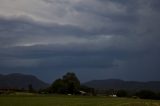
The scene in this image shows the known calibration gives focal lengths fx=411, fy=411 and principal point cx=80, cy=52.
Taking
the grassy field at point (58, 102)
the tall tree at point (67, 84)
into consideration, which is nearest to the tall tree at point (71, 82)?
the tall tree at point (67, 84)

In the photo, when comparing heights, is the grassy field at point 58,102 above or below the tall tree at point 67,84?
below

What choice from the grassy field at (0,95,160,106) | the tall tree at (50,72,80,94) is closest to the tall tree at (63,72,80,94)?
the tall tree at (50,72,80,94)

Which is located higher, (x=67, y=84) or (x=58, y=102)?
(x=67, y=84)

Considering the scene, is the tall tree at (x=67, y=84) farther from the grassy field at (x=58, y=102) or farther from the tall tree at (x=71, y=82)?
the grassy field at (x=58, y=102)

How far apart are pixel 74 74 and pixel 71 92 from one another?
10.1 meters

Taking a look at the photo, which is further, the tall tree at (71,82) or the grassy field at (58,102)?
the tall tree at (71,82)

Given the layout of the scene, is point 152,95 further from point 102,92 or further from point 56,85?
point 56,85

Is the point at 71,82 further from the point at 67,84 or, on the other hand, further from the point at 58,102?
the point at 58,102

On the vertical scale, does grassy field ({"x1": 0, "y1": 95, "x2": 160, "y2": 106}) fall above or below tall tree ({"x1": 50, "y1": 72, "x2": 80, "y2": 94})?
below

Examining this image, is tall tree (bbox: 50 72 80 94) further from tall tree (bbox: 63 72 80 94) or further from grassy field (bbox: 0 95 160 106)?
grassy field (bbox: 0 95 160 106)

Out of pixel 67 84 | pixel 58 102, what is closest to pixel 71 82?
pixel 67 84

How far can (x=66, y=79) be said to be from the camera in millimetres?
179625

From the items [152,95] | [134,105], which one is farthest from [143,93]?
[134,105]

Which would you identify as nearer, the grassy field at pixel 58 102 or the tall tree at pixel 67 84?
the grassy field at pixel 58 102
